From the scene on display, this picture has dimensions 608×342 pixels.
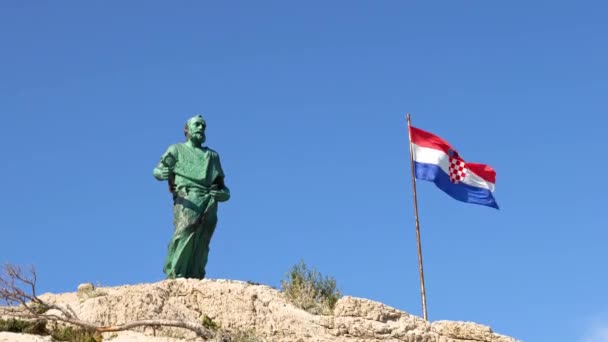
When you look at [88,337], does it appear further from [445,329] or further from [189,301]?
[445,329]

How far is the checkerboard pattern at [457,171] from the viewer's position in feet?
83.4

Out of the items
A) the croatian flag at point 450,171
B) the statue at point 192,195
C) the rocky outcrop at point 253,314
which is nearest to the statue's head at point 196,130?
the statue at point 192,195

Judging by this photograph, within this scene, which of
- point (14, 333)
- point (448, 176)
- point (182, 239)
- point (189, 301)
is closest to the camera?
point (14, 333)

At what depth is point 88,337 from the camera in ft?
57.5

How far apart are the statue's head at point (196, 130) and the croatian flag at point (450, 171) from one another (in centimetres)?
539

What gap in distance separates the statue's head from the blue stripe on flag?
5450mm

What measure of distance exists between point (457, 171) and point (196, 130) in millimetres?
6805

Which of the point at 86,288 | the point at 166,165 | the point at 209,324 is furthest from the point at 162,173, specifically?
the point at 209,324

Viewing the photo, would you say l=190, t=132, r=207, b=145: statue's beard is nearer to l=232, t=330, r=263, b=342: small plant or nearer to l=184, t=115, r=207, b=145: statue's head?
l=184, t=115, r=207, b=145: statue's head

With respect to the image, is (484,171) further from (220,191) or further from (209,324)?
(209,324)

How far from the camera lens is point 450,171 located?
25375mm

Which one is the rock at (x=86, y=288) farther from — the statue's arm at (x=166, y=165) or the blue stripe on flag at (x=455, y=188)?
the blue stripe on flag at (x=455, y=188)

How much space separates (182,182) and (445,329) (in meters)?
→ 5.34

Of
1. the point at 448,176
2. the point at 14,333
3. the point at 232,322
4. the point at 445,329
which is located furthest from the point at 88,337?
the point at 448,176
